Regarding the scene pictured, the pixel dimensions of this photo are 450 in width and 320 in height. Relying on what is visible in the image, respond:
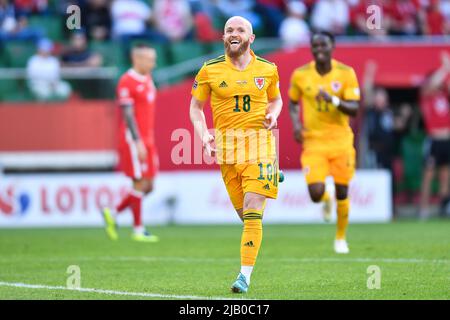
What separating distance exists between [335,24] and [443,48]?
232cm

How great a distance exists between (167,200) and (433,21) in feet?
23.6

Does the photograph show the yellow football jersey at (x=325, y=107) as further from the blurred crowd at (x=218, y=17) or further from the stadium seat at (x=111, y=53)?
the blurred crowd at (x=218, y=17)

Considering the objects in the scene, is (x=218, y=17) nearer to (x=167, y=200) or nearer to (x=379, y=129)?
(x=379, y=129)

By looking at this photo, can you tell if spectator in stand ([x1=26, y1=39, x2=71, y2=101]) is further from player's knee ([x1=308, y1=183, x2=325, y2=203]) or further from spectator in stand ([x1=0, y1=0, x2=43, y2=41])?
player's knee ([x1=308, y1=183, x2=325, y2=203])

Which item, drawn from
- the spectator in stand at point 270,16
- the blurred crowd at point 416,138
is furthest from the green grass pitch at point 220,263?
the spectator in stand at point 270,16

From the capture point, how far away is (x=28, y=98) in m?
21.0

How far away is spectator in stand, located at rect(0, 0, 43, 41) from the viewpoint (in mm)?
21969

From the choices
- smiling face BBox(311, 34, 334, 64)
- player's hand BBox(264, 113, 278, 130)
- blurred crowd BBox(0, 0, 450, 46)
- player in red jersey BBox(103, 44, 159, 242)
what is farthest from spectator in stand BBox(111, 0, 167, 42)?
player's hand BBox(264, 113, 278, 130)

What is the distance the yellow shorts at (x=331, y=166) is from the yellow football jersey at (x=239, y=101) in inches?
156

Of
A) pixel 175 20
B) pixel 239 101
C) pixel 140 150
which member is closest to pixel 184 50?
pixel 175 20

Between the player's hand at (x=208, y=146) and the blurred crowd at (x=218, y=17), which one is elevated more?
the blurred crowd at (x=218, y=17)

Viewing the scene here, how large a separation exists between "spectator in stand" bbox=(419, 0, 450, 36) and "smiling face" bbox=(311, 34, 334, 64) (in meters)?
9.90

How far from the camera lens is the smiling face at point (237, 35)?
9891 mm
